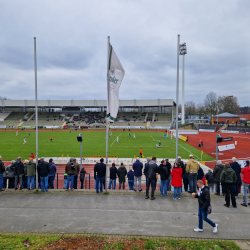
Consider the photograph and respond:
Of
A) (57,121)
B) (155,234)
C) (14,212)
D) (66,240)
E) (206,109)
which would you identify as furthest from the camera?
(206,109)

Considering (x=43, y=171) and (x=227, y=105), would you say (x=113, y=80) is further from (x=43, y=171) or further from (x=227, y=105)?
(x=227, y=105)

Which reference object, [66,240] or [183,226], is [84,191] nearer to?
[66,240]

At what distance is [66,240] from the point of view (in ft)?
16.3

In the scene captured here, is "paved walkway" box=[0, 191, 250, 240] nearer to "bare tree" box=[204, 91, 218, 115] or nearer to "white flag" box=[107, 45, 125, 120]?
"white flag" box=[107, 45, 125, 120]

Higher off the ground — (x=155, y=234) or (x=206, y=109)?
(x=206, y=109)

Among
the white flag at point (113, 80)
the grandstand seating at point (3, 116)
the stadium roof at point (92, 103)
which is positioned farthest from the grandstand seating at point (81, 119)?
the white flag at point (113, 80)

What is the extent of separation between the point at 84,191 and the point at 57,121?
75.6 meters

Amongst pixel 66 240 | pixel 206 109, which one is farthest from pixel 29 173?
pixel 206 109

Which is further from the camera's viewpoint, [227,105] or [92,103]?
[227,105]

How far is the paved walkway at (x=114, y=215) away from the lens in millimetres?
5465

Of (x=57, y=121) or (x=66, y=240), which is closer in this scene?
(x=66, y=240)

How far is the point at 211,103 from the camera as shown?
286 feet

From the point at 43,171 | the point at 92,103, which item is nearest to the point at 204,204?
the point at 43,171

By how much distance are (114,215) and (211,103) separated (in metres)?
91.8
